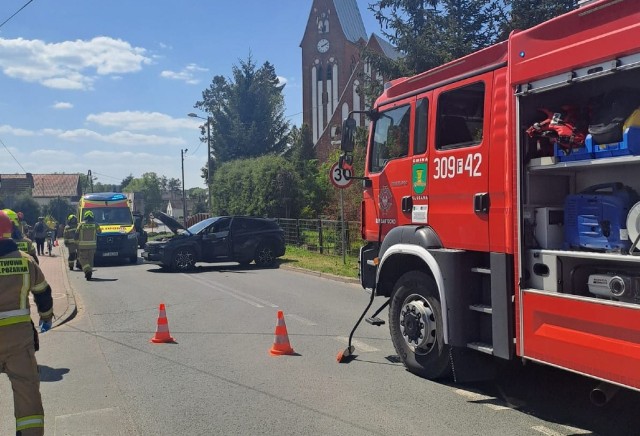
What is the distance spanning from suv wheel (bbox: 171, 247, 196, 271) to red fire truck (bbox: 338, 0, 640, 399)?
11980 millimetres

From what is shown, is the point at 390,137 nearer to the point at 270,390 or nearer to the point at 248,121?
the point at 270,390

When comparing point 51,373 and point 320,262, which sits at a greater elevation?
point 320,262

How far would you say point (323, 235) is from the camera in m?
21.4

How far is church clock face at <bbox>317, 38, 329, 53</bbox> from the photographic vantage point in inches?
1881

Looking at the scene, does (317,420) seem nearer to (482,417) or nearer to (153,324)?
(482,417)

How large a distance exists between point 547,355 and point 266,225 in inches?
586

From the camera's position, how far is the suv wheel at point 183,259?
1741 cm

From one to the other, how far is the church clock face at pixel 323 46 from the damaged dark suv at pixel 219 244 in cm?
3196

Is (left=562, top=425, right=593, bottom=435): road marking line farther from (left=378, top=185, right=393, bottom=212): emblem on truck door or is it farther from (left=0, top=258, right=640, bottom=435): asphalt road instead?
(left=378, top=185, right=393, bottom=212): emblem on truck door

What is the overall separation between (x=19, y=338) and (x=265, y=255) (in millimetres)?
14684

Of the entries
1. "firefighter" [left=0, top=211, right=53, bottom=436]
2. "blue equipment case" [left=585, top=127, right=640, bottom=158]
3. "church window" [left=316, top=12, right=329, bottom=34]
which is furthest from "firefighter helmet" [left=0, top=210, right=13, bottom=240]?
"church window" [left=316, top=12, right=329, bottom=34]

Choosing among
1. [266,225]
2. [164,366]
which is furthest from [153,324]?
[266,225]

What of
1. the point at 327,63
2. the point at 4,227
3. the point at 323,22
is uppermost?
the point at 323,22

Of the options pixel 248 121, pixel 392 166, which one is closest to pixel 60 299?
pixel 392 166
